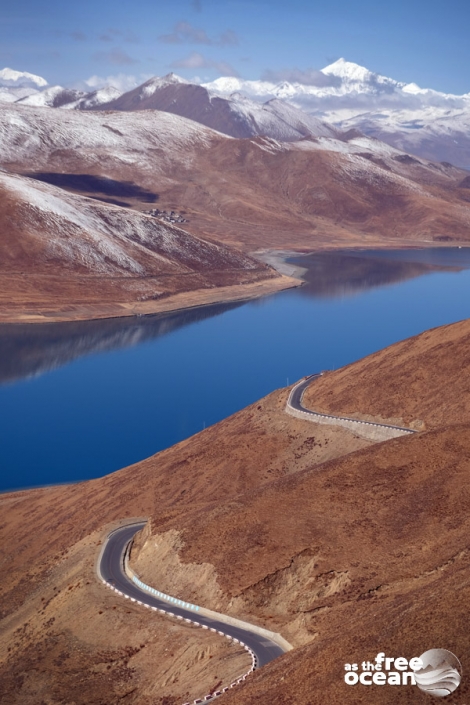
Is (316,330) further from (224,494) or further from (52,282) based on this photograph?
(224,494)

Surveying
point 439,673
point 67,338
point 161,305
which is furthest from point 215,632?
point 161,305

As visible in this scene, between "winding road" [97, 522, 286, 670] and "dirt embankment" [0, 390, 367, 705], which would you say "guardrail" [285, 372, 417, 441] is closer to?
"dirt embankment" [0, 390, 367, 705]

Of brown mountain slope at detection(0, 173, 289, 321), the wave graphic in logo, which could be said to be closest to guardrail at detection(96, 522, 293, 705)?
→ the wave graphic in logo

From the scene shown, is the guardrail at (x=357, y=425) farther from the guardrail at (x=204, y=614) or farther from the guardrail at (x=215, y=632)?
the guardrail at (x=215, y=632)

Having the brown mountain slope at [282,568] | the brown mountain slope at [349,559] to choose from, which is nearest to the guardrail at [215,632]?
the brown mountain slope at [282,568]

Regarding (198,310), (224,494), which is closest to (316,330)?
(198,310)

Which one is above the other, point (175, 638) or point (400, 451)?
point (400, 451)
